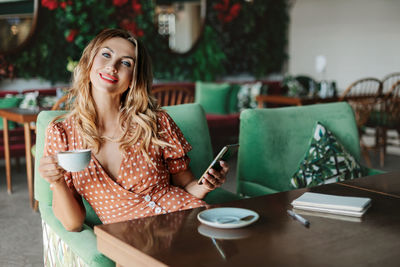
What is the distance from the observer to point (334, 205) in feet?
4.76

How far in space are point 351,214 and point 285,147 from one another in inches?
37.2

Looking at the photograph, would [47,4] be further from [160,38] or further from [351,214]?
[351,214]

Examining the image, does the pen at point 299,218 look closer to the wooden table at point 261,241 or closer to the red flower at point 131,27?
the wooden table at point 261,241

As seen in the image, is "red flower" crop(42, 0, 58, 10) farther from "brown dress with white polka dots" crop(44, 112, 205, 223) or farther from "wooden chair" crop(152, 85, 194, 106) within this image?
"brown dress with white polka dots" crop(44, 112, 205, 223)

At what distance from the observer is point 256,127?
228 centimetres

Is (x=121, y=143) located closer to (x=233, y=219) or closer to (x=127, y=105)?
(x=127, y=105)

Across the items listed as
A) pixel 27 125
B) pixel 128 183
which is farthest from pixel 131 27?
pixel 128 183

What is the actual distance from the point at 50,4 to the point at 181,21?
1.69 m

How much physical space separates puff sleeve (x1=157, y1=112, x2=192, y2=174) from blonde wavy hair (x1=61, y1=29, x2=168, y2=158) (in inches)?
1.4

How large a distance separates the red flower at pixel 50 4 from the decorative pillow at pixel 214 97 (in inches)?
71.9

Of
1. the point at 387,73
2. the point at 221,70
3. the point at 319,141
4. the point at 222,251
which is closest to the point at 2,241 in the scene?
the point at 319,141

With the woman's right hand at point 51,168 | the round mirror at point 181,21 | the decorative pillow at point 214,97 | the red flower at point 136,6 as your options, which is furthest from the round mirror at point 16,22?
the woman's right hand at point 51,168

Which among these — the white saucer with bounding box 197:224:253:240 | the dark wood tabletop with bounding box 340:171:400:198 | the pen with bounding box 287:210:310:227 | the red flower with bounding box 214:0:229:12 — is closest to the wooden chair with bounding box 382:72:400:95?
the red flower with bounding box 214:0:229:12

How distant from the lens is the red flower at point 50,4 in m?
5.27
